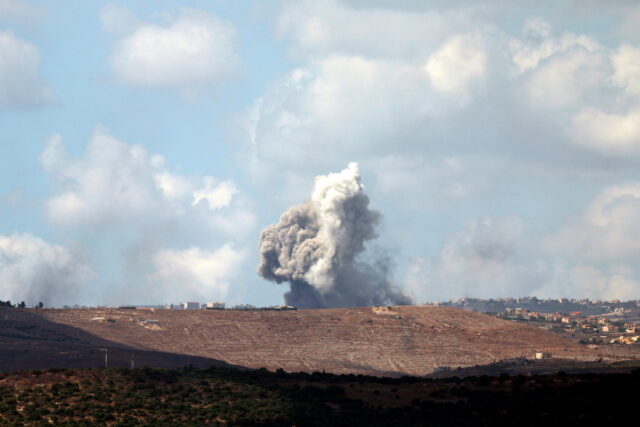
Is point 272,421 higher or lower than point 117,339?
lower

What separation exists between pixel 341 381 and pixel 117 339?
3776 inches

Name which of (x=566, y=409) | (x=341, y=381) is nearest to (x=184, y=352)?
(x=341, y=381)

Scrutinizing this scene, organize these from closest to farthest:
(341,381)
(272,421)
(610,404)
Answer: (610,404) < (272,421) < (341,381)

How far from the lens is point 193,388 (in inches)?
4038

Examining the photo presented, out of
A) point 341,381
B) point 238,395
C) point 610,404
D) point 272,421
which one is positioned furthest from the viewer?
point 341,381

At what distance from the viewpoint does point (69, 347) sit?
17388 cm

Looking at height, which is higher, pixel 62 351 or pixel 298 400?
pixel 62 351

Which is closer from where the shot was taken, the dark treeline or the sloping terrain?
the dark treeline

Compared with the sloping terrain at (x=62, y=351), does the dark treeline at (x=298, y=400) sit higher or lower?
lower

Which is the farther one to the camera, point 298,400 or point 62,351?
point 62,351

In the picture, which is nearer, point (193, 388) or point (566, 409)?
point (566, 409)

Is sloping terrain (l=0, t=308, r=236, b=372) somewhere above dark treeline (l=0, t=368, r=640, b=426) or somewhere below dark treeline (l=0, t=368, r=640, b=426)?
above

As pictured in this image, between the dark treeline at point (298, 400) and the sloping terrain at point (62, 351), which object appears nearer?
the dark treeline at point (298, 400)

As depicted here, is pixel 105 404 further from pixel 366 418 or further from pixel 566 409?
pixel 566 409
